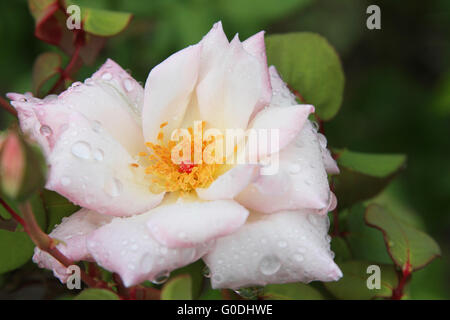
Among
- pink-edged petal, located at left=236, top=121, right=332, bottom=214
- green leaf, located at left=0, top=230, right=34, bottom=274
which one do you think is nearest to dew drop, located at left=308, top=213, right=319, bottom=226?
pink-edged petal, located at left=236, top=121, right=332, bottom=214

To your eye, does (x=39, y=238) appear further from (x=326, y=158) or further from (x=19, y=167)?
(x=326, y=158)

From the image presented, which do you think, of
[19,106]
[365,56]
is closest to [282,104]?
[19,106]

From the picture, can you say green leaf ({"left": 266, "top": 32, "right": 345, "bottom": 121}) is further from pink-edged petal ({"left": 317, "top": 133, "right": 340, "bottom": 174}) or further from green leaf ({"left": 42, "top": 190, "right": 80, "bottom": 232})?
green leaf ({"left": 42, "top": 190, "right": 80, "bottom": 232})

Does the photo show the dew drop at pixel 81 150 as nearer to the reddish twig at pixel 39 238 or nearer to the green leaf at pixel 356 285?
the reddish twig at pixel 39 238

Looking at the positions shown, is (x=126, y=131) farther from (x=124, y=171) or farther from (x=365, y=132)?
(x=365, y=132)

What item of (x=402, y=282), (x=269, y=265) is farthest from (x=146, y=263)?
(x=402, y=282)

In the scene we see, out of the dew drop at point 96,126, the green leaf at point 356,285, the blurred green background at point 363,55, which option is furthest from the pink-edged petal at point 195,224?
the blurred green background at point 363,55
